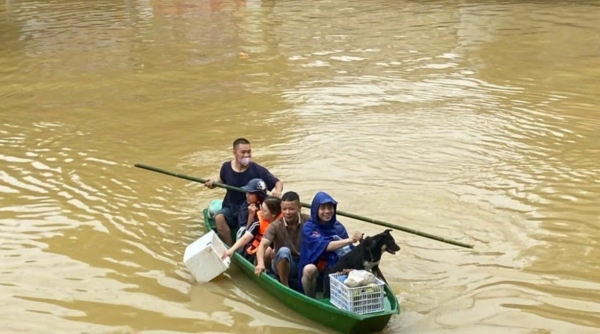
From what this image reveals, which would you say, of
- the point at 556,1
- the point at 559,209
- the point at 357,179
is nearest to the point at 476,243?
the point at 559,209

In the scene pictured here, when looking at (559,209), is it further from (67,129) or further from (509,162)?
(67,129)

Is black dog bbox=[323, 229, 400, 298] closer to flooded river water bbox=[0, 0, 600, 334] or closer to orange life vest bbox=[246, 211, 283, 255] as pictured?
flooded river water bbox=[0, 0, 600, 334]

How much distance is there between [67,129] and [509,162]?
6.94 m

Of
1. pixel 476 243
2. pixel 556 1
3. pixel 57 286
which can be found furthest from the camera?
pixel 556 1

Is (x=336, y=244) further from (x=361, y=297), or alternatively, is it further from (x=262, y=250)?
(x=262, y=250)

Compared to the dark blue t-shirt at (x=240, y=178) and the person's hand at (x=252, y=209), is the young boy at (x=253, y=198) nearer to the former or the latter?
the person's hand at (x=252, y=209)

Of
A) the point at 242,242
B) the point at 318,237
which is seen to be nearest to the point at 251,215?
the point at 242,242

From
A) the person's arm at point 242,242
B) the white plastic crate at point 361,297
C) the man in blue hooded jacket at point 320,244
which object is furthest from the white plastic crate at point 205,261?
the white plastic crate at point 361,297

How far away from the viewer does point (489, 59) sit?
18.0m

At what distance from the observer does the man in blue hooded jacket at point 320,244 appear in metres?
6.71

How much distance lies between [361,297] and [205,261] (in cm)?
194

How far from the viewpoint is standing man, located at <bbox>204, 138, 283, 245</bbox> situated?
8.32 m

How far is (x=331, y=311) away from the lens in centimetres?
634

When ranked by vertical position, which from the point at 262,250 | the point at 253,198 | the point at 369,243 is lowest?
the point at 262,250
